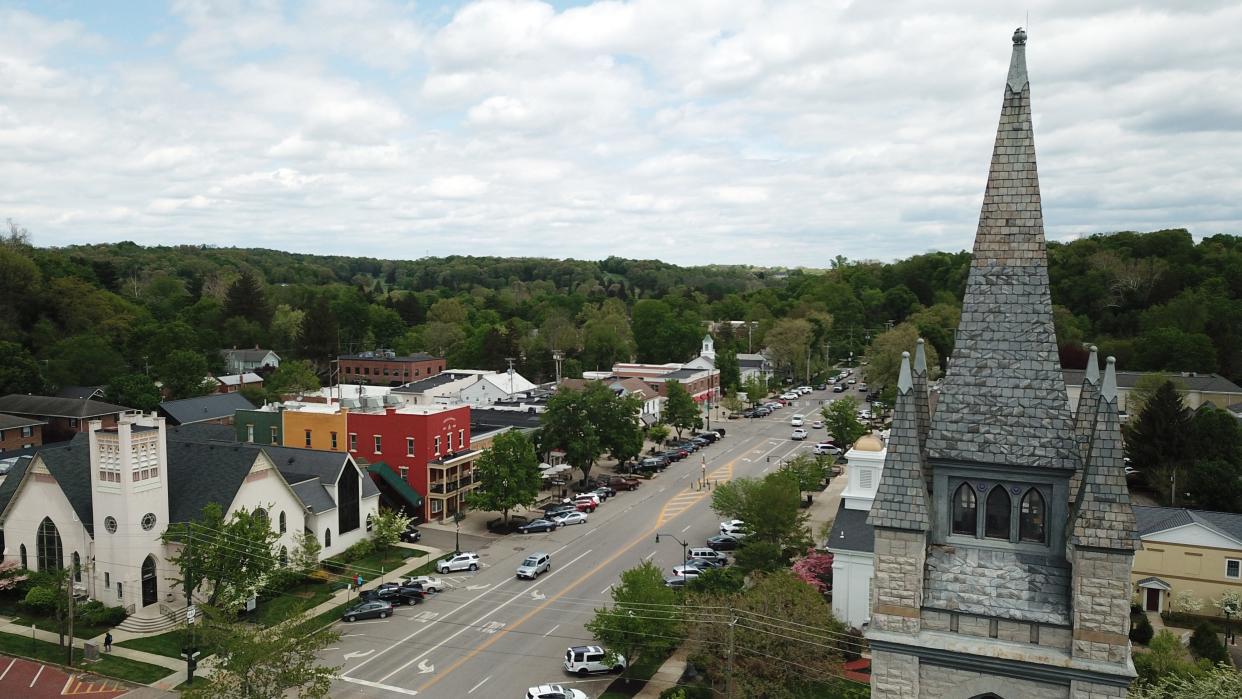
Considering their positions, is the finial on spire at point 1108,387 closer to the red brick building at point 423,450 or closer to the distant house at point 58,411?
the red brick building at point 423,450

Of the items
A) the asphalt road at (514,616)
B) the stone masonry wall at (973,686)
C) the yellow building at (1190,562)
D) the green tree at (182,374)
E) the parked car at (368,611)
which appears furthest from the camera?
the green tree at (182,374)

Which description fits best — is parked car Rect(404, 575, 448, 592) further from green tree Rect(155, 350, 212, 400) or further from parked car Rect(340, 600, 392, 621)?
green tree Rect(155, 350, 212, 400)

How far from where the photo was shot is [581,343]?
415 feet

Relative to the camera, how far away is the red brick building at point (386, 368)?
110062 millimetres

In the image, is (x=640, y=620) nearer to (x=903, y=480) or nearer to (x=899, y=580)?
(x=899, y=580)

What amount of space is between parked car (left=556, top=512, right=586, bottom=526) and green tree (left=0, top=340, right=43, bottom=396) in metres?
62.1

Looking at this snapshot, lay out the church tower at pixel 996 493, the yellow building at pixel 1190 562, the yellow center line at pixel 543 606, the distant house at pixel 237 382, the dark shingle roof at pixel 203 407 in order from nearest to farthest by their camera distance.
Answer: the church tower at pixel 996 493 → the yellow center line at pixel 543 606 → the yellow building at pixel 1190 562 → the dark shingle roof at pixel 203 407 → the distant house at pixel 237 382

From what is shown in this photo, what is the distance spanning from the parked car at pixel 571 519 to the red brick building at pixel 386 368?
5918cm

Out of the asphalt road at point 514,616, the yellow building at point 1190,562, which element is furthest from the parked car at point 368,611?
the yellow building at point 1190,562

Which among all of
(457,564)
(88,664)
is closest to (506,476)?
(457,564)

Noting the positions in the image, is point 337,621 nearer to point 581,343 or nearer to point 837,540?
point 837,540

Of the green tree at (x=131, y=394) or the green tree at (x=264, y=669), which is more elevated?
the green tree at (x=131, y=394)

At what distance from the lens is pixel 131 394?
8075 centimetres

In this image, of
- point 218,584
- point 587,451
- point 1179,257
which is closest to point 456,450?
point 587,451
